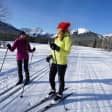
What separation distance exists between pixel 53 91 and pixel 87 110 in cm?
126

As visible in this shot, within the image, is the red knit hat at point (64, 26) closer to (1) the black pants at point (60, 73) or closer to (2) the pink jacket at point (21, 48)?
(1) the black pants at point (60, 73)

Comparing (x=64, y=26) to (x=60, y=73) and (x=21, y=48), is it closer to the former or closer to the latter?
(x=60, y=73)

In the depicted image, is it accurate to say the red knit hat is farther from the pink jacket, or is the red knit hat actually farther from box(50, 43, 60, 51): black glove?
the pink jacket

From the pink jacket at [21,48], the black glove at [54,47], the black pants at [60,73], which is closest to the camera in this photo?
the black glove at [54,47]

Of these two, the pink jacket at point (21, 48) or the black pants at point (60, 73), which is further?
the pink jacket at point (21, 48)

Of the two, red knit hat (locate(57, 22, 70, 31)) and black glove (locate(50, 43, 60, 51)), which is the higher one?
red knit hat (locate(57, 22, 70, 31))

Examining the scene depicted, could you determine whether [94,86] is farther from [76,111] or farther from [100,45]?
[100,45]

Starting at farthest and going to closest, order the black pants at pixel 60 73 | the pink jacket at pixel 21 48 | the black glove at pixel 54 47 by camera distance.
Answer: the pink jacket at pixel 21 48 → the black pants at pixel 60 73 → the black glove at pixel 54 47

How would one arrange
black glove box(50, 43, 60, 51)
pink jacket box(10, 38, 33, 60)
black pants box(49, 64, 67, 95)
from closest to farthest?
1. black glove box(50, 43, 60, 51)
2. black pants box(49, 64, 67, 95)
3. pink jacket box(10, 38, 33, 60)

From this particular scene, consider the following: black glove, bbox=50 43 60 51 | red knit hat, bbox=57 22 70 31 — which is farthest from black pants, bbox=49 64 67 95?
red knit hat, bbox=57 22 70 31

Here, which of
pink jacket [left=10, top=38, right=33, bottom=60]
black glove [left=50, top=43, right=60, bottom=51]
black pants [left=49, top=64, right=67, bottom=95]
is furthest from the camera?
pink jacket [left=10, top=38, right=33, bottom=60]

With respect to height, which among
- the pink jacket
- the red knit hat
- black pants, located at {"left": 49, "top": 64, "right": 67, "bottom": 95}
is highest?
the red knit hat

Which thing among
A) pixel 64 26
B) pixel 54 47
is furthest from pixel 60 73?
pixel 64 26

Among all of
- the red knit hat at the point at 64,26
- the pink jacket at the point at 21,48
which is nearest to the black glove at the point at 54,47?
the red knit hat at the point at 64,26
